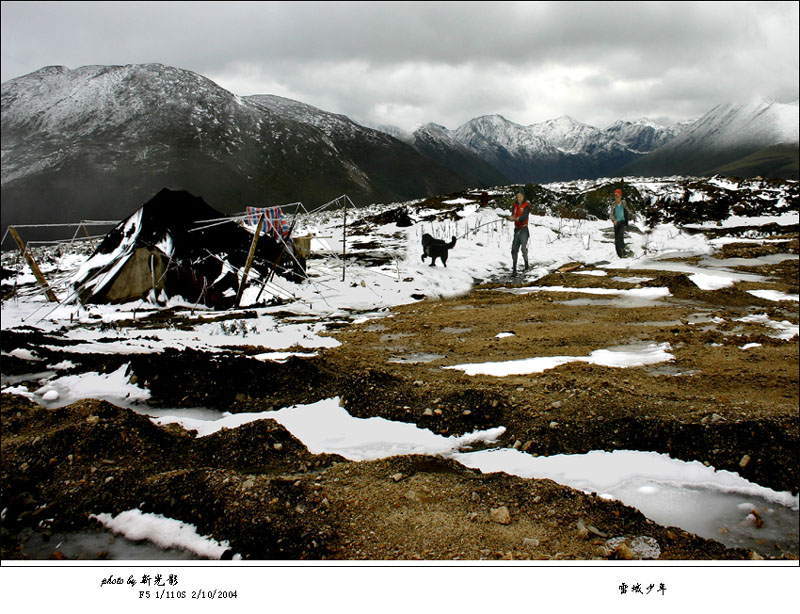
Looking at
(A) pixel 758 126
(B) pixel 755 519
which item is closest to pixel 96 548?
(B) pixel 755 519

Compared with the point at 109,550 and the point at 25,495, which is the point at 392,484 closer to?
the point at 109,550

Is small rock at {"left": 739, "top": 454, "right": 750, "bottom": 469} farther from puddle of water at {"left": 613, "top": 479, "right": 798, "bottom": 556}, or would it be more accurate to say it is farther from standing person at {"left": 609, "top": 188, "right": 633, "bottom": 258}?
standing person at {"left": 609, "top": 188, "right": 633, "bottom": 258}

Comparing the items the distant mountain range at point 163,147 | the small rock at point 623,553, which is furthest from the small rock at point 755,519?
the distant mountain range at point 163,147

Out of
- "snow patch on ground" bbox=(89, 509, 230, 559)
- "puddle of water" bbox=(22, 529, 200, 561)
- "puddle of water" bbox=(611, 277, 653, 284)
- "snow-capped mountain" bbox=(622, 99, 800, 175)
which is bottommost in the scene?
"puddle of water" bbox=(22, 529, 200, 561)

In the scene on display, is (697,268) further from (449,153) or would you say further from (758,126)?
(758,126)

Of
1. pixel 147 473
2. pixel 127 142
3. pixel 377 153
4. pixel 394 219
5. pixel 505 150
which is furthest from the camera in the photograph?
pixel 394 219

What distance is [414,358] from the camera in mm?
6348

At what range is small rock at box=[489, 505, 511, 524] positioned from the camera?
2539 millimetres

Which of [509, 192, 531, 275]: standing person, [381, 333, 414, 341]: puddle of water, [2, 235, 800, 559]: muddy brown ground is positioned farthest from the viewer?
[509, 192, 531, 275]: standing person

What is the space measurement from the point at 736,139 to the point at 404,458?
718ft

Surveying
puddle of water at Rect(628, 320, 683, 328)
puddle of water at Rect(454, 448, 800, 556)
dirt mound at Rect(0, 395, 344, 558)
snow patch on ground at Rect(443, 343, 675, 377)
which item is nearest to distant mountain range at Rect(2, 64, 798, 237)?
dirt mound at Rect(0, 395, 344, 558)

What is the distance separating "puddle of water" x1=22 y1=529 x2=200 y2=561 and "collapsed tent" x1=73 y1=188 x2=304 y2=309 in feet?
18.4

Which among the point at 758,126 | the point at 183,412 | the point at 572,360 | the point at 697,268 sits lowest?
the point at 183,412

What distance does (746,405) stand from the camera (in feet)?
13.4
